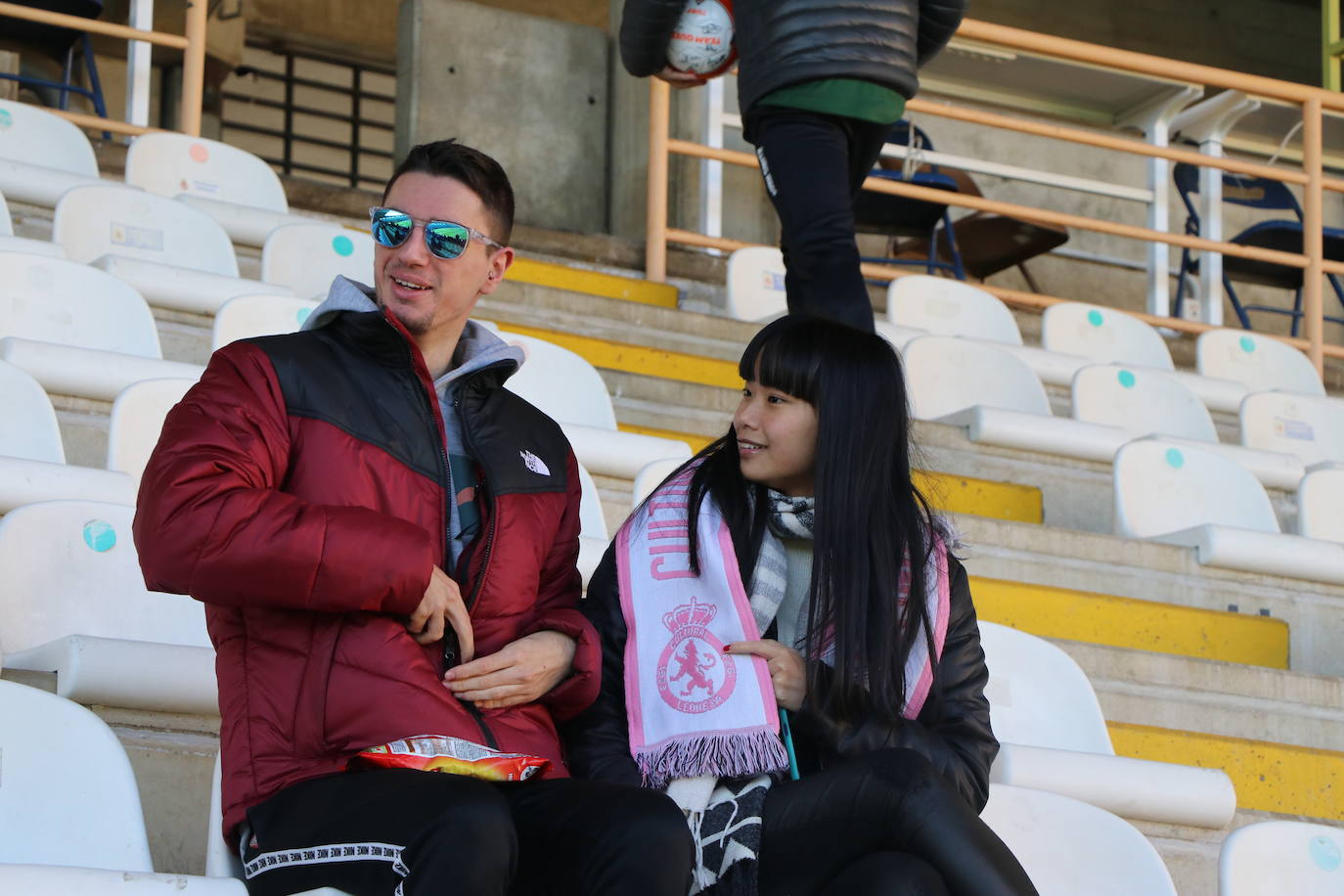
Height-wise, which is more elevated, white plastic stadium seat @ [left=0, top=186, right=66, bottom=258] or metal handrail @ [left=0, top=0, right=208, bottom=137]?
metal handrail @ [left=0, top=0, right=208, bottom=137]

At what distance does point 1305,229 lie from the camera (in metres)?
5.56

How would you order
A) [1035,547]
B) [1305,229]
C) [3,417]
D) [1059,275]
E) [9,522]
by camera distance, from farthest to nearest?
[1059,275], [1305,229], [1035,547], [3,417], [9,522]

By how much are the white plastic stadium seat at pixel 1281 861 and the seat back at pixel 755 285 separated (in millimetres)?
2565

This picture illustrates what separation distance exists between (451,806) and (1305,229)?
473 centimetres

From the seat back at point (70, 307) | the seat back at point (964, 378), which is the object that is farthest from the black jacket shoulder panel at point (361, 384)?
the seat back at point (964, 378)

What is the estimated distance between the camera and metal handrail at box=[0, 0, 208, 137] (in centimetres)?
466

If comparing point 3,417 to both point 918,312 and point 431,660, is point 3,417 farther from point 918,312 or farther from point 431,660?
point 918,312

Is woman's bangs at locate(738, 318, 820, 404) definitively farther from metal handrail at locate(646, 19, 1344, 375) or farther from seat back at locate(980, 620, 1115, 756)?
metal handrail at locate(646, 19, 1344, 375)

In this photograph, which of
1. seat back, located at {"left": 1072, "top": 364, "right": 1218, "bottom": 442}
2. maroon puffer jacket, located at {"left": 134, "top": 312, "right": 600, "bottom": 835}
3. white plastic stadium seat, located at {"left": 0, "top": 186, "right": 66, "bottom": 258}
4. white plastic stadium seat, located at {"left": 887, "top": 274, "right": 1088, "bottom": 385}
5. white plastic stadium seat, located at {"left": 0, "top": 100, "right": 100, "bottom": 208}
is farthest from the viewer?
white plastic stadium seat, located at {"left": 887, "top": 274, "right": 1088, "bottom": 385}

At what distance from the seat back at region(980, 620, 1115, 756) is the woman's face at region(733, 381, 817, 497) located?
24.1 inches

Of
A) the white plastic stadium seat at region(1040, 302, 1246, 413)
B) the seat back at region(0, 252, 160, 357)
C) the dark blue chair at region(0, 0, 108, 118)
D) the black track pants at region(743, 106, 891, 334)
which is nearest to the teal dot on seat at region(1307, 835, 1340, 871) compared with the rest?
the black track pants at region(743, 106, 891, 334)

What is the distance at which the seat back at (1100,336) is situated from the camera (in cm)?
495

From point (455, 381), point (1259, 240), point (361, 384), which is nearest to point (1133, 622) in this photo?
point (455, 381)

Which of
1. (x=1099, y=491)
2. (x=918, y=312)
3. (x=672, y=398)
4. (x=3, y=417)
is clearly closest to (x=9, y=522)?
(x=3, y=417)
